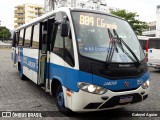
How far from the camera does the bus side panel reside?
26.7 ft

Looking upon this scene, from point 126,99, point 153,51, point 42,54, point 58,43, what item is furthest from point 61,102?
point 153,51

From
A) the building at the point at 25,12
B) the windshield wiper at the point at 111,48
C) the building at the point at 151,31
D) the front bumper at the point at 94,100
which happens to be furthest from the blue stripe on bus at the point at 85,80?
the building at the point at 25,12

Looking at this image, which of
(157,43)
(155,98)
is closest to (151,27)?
(157,43)

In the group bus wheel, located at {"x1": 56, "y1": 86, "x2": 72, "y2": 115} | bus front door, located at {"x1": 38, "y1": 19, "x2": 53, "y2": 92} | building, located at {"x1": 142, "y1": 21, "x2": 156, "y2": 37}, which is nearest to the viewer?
bus wheel, located at {"x1": 56, "y1": 86, "x2": 72, "y2": 115}

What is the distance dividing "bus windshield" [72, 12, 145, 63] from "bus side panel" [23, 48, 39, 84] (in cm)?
291

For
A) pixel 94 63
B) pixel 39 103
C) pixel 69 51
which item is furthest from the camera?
pixel 39 103

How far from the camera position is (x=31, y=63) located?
29.1ft

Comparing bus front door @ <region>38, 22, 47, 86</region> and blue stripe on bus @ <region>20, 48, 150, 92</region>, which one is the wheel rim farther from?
bus front door @ <region>38, 22, 47, 86</region>

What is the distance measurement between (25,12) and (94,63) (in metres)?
114

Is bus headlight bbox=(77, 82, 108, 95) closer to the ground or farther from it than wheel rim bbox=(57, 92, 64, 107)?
farther from it

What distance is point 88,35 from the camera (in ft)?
17.7

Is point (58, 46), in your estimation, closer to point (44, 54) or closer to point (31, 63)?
Answer: point (44, 54)

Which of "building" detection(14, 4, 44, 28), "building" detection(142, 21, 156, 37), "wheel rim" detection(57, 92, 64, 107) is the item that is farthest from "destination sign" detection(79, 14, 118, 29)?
"building" detection(14, 4, 44, 28)

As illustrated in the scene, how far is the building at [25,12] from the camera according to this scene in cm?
11400
